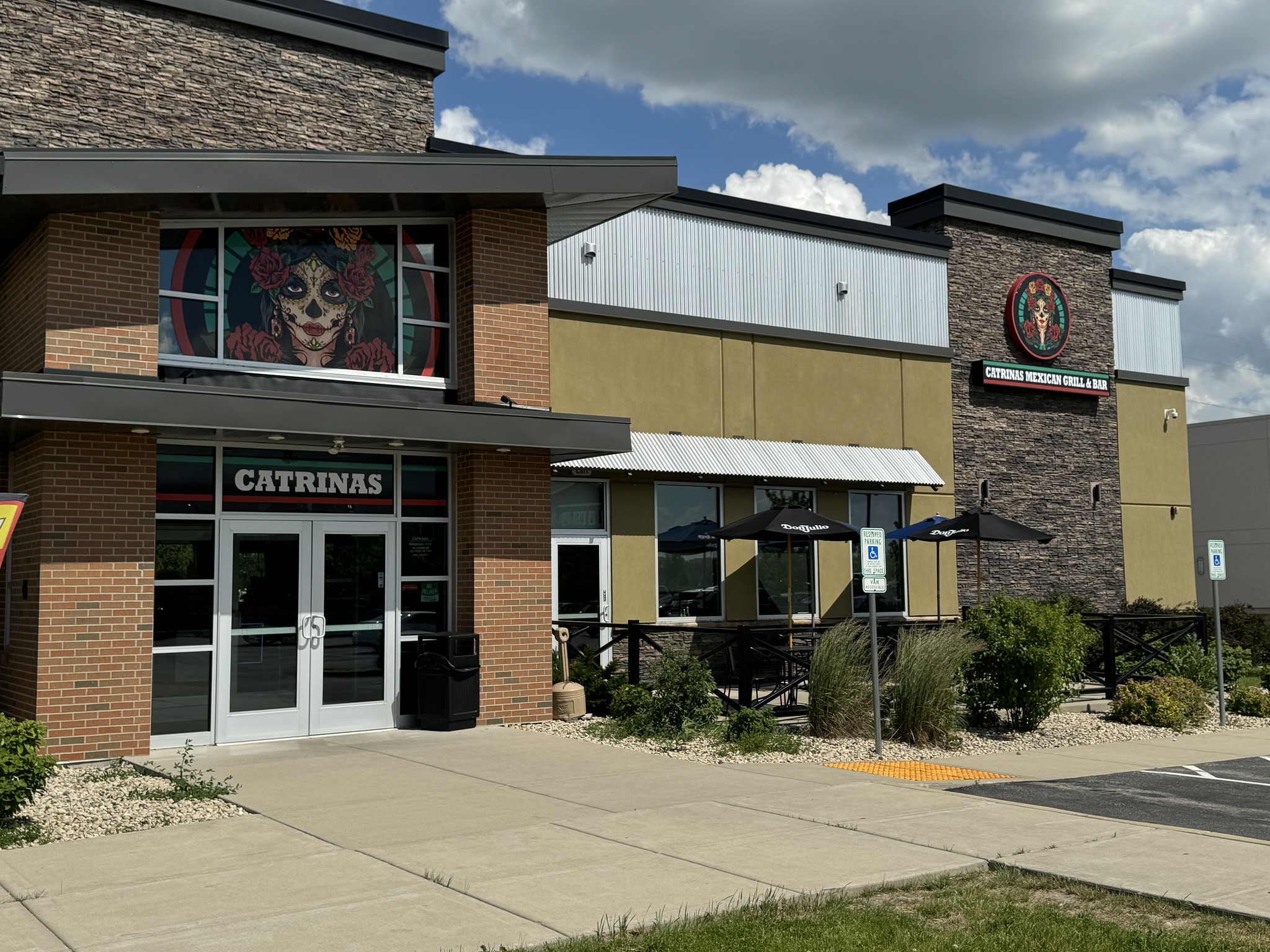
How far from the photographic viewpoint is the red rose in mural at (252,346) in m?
13.2

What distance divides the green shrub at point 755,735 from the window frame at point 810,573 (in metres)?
7.58

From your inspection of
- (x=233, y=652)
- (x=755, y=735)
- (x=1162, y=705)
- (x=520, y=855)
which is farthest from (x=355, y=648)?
(x=1162, y=705)

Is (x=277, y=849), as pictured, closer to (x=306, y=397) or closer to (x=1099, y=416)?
(x=306, y=397)

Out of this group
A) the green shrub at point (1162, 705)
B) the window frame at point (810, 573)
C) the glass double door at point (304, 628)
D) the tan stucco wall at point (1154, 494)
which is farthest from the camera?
the tan stucco wall at point (1154, 494)

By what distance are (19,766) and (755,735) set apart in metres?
7.20

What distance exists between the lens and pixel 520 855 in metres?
7.98

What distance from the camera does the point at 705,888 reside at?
709 centimetres

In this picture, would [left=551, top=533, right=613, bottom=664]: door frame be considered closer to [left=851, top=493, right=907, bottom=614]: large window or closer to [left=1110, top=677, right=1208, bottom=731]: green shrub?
[left=851, top=493, right=907, bottom=614]: large window

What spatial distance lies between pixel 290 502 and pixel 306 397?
1688 millimetres

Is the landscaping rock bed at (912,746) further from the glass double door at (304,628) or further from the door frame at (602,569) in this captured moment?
the door frame at (602,569)

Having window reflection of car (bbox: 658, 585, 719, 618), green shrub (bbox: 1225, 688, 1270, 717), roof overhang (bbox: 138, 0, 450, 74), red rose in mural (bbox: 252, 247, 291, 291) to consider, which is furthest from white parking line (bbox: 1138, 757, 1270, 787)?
roof overhang (bbox: 138, 0, 450, 74)

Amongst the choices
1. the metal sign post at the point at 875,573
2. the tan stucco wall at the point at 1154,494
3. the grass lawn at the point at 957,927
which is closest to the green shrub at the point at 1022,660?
the metal sign post at the point at 875,573

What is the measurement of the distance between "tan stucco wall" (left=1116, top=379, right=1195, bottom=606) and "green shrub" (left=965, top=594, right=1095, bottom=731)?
14113mm

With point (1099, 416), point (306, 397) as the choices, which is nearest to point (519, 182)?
point (306, 397)
